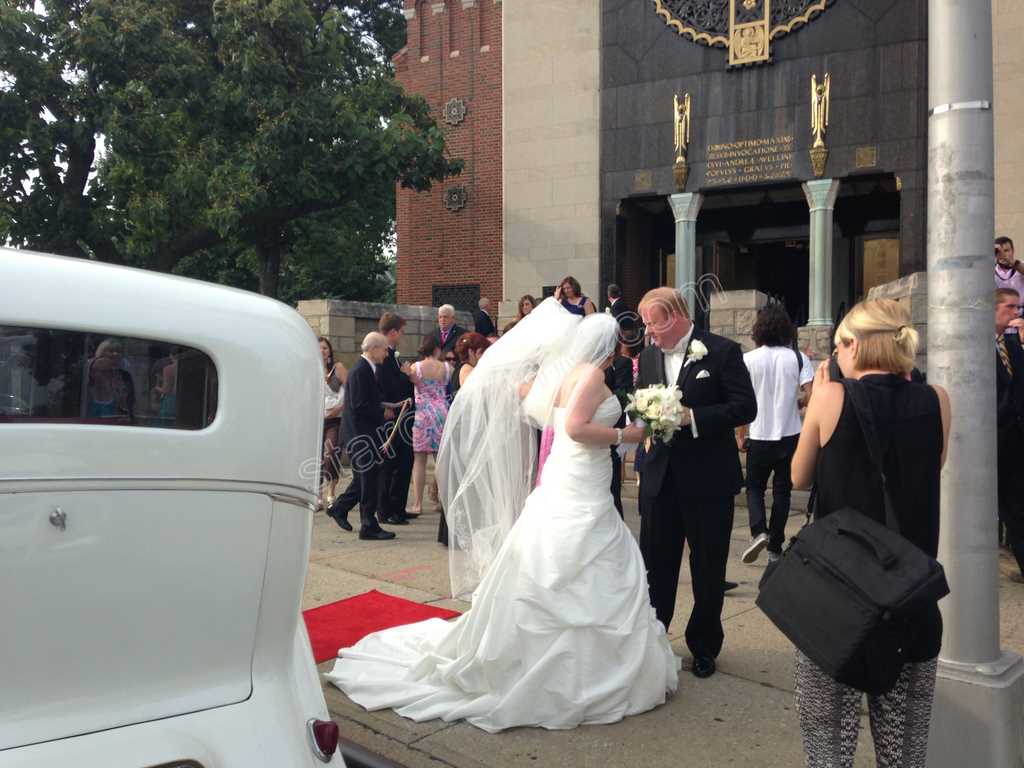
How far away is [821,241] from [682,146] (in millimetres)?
3227

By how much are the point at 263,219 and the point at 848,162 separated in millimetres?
11550

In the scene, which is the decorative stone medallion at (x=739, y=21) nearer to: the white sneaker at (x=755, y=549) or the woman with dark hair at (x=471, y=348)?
the woman with dark hair at (x=471, y=348)

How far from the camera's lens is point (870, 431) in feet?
9.18

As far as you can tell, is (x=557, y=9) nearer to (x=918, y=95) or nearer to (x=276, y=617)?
(x=918, y=95)

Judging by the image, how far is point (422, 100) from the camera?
63.6ft

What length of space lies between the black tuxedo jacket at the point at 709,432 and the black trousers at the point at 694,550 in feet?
0.20

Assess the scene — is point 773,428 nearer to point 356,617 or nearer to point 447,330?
point 356,617

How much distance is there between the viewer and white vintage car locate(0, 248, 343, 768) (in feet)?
5.86

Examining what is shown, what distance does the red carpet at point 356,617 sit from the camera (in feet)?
17.3

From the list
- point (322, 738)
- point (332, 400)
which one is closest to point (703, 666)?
point (322, 738)

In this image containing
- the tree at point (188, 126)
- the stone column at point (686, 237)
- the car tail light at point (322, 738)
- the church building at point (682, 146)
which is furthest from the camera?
the stone column at point (686, 237)

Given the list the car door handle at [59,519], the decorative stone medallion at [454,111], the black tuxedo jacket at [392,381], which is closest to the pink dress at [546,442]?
the car door handle at [59,519]

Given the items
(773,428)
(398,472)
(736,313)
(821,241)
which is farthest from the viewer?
(821,241)

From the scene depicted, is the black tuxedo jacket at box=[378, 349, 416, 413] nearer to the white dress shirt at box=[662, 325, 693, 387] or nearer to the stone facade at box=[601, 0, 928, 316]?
the white dress shirt at box=[662, 325, 693, 387]
